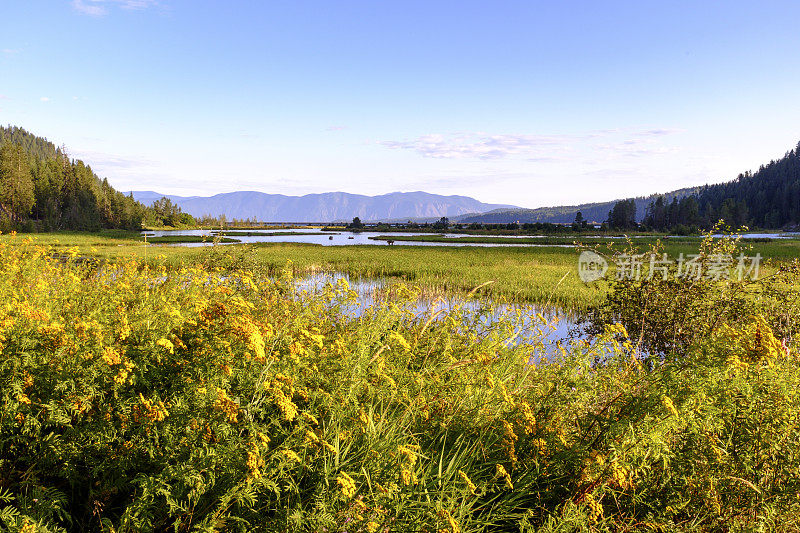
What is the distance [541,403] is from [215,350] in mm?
2950

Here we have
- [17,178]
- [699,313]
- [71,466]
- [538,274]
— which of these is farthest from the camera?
[17,178]

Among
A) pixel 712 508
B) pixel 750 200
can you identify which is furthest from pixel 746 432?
pixel 750 200

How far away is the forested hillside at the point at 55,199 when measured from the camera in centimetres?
9406

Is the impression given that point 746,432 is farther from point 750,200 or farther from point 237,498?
point 750,200

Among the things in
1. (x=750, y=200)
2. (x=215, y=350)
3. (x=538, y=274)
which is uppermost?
(x=750, y=200)

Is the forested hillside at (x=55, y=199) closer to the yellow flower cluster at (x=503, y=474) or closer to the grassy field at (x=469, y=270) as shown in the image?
the grassy field at (x=469, y=270)

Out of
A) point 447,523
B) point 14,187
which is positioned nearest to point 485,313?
point 447,523

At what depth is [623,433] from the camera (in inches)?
124

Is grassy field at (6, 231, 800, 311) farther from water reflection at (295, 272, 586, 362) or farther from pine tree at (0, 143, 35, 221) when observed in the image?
pine tree at (0, 143, 35, 221)

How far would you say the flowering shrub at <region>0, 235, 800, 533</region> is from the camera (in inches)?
104

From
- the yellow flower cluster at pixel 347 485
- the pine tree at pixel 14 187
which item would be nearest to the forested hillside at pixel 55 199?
the pine tree at pixel 14 187

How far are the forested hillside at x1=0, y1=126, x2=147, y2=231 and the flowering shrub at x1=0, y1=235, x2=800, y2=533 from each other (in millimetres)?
112718

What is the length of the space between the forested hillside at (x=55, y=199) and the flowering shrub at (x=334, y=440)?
4438 inches

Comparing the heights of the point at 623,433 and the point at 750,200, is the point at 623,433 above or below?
below
